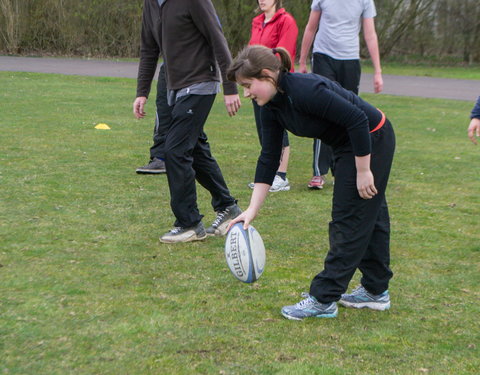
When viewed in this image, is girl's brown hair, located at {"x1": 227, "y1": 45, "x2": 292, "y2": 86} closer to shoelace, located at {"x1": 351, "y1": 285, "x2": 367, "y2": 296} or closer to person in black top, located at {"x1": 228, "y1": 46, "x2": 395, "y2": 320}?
person in black top, located at {"x1": 228, "y1": 46, "x2": 395, "y2": 320}

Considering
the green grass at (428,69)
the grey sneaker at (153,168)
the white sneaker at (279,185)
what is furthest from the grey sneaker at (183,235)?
the green grass at (428,69)

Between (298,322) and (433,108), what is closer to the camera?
(298,322)

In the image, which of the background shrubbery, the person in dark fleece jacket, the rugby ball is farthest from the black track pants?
the background shrubbery

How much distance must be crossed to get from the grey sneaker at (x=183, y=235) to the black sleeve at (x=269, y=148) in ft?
5.05

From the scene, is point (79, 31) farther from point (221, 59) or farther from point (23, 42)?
point (221, 59)

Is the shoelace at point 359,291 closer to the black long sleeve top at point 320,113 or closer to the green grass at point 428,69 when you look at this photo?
the black long sleeve top at point 320,113

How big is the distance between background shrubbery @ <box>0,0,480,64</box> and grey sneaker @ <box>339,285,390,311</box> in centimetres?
2354

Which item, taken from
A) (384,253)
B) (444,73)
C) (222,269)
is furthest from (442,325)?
(444,73)

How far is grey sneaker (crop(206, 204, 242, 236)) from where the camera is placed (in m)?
5.74

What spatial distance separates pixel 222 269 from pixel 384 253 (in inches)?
48.4

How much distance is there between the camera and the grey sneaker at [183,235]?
17.9 feet

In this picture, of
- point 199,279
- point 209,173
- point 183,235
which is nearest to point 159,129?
point 209,173

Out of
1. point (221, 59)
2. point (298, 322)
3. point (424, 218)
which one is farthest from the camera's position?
point (424, 218)

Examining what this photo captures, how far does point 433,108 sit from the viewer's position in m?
15.3
